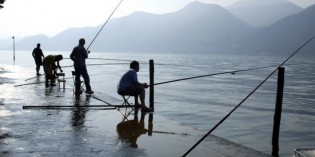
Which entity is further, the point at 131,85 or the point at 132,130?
the point at 131,85

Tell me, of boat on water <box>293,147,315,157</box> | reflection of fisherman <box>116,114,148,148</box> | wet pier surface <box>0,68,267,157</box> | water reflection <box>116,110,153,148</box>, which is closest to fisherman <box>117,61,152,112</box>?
wet pier surface <box>0,68,267,157</box>

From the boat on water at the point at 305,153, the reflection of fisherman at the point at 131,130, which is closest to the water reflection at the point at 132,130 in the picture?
the reflection of fisherman at the point at 131,130

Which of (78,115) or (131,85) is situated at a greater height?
(131,85)

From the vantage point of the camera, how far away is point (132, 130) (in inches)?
390

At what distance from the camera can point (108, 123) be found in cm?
1071

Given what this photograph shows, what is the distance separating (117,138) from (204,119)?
12357mm

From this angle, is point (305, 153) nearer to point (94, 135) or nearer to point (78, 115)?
point (94, 135)

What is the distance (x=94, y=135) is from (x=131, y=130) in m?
1.16

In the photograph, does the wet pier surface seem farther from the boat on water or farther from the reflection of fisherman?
the boat on water

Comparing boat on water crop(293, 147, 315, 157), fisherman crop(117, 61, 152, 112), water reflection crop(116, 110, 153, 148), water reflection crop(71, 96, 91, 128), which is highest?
fisherman crop(117, 61, 152, 112)

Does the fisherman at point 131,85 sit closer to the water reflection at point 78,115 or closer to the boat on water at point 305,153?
the water reflection at point 78,115

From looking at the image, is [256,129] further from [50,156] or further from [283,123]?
[50,156]

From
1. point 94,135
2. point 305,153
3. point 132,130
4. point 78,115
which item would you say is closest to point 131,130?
point 132,130

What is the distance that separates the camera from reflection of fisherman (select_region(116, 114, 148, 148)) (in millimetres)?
8833
